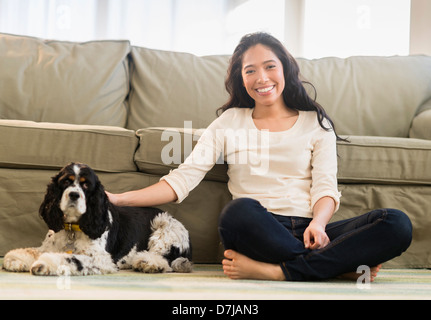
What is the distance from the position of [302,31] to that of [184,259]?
3484mm

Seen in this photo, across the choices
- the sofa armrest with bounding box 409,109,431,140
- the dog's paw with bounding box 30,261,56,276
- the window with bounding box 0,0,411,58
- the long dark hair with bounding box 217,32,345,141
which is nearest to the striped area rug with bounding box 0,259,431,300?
the dog's paw with bounding box 30,261,56,276

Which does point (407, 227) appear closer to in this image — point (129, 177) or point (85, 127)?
point (129, 177)

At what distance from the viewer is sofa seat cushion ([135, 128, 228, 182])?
2.43 meters

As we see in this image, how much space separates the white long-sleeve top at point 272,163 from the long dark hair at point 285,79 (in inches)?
1.6

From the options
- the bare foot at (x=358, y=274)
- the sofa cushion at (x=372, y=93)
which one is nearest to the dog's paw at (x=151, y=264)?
the bare foot at (x=358, y=274)

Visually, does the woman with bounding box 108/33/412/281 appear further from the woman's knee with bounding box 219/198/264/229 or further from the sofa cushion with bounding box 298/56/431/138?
the sofa cushion with bounding box 298/56/431/138

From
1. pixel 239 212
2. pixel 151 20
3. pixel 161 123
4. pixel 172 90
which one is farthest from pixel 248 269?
pixel 151 20

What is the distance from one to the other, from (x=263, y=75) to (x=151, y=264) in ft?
2.99

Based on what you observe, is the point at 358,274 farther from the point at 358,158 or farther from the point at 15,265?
the point at 15,265

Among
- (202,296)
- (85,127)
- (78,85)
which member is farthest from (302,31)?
(202,296)

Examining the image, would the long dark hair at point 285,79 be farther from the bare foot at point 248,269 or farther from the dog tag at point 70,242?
the dog tag at point 70,242

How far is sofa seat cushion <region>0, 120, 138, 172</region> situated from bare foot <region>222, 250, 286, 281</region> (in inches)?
30.1

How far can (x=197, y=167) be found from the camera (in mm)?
2260

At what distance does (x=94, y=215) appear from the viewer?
6.14ft
